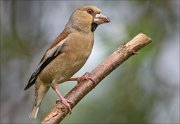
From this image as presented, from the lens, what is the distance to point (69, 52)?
632 centimetres

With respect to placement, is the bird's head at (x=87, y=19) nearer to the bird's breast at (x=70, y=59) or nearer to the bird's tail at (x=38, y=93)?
the bird's breast at (x=70, y=59)

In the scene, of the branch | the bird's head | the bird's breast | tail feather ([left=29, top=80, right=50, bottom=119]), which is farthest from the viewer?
tail feather ([left=29, top=80, right=50, bottom=119])

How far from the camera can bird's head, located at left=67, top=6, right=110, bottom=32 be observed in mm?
6387

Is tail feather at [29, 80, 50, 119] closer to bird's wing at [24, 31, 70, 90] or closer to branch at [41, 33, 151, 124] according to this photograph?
bird's wing at [24, 31, 70, 90]

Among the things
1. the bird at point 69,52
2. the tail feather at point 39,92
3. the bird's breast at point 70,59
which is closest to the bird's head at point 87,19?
the bird at point 69,52

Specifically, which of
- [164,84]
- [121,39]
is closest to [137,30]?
[121,39]

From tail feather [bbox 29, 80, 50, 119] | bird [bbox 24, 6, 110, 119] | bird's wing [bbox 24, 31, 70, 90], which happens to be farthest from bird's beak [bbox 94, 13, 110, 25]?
tail feather [bbox 29, 80, 50, 119]

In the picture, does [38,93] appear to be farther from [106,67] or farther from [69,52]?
[106,67]

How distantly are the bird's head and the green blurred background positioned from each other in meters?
1.25

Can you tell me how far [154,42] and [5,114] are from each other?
1.97 metres

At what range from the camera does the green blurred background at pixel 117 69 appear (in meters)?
7.86

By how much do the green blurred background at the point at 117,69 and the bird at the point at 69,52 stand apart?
4.24 feet

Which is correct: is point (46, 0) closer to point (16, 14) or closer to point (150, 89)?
point (16, 14)

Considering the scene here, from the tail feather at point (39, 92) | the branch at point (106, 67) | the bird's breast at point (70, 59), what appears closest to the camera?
the branch at point (106, 67)
